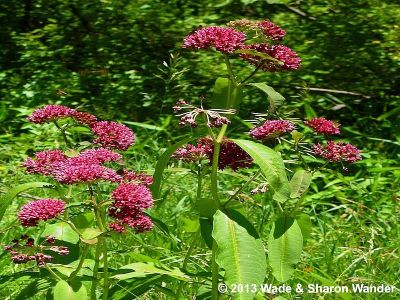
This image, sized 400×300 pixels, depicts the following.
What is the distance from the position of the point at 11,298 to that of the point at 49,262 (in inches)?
38.3

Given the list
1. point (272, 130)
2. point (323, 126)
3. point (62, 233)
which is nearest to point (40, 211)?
point (62, 233)

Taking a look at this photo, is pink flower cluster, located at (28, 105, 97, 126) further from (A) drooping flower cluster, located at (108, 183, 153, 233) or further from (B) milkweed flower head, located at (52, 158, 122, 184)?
(A) drooping flower cluster, located at (108, 183, 153, 233)

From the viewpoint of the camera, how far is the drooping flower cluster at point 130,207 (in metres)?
2.41

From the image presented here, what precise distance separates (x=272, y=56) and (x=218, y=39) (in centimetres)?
20

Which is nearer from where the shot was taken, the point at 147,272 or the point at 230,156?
the point at 147,272

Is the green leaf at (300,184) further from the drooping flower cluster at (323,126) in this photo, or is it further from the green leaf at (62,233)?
the green leaf at (62,233)

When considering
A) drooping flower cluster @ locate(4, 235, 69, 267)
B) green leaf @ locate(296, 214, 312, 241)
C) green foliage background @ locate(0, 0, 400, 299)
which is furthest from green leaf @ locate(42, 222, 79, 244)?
green foliage background @ locate(0, 0, 400, 299)

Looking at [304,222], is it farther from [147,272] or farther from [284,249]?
[147,272]

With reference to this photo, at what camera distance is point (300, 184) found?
8.98ft

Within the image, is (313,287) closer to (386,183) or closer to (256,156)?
(256,156)

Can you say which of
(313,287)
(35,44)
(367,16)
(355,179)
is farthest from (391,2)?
(313,287)

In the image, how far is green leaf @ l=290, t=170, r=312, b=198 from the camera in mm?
2699

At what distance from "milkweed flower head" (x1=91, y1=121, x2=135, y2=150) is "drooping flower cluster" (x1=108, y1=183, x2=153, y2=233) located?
33cm

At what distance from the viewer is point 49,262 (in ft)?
8.97
